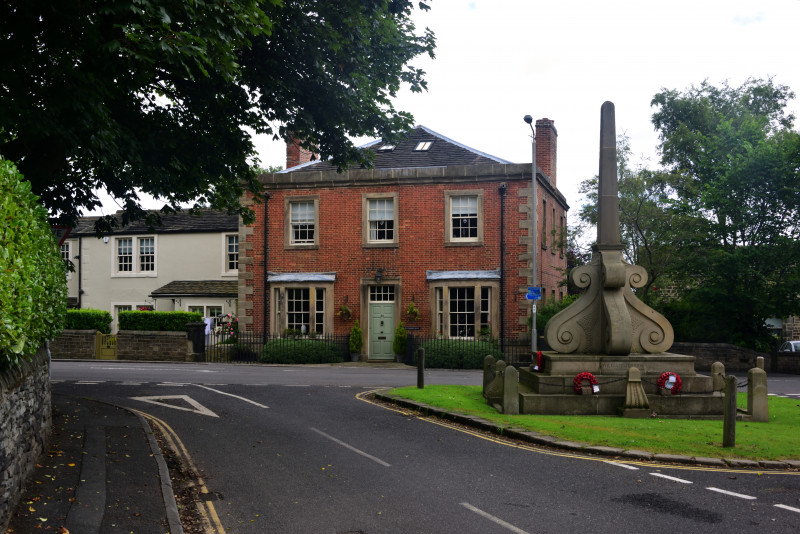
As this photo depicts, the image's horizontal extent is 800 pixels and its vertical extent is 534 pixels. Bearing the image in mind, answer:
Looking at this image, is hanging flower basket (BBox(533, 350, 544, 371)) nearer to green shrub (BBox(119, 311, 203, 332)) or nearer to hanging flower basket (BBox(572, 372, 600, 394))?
hanging flower basket (BBox(572, 372, 600, 394))

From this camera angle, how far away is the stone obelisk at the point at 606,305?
14.5 meters

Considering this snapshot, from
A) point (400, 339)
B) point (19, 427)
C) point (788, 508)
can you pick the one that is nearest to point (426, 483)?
point (788, 508)

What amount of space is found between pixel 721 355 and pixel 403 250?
41.8 feet

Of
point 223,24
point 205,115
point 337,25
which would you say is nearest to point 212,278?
point 205,115

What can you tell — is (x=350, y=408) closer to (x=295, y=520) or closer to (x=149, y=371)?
(x=295, y=520)

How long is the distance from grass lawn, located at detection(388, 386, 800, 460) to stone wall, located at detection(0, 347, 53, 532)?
279 inches

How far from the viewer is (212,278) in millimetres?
37344

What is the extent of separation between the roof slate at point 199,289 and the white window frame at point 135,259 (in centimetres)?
191

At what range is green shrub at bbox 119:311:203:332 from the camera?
1179 inches

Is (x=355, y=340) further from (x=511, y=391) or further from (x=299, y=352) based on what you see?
(x=511, y=391)

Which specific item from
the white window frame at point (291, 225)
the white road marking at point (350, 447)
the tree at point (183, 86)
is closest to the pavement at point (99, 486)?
the white road marking at point (350, 447)

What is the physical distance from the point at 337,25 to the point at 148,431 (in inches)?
304

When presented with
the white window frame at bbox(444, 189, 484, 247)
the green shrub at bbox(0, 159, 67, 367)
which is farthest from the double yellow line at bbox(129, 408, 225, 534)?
the white window frame at bbox(444, 189, 484, 247)

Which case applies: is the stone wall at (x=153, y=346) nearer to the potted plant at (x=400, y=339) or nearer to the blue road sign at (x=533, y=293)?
the potted plant at (x=400, y=339)
